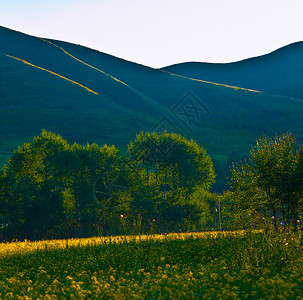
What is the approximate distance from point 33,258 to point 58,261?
1.64 meters

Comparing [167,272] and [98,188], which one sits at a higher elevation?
[167,272]

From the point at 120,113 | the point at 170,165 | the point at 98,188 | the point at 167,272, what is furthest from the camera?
the point at 120,113

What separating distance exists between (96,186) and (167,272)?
142 feet

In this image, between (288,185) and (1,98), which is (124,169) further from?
(1,98)

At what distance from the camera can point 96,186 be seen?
5394 centimetres

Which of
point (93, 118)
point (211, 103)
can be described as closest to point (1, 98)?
point (93, 118)

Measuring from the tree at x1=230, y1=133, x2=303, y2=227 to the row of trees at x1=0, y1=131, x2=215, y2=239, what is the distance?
22.0m

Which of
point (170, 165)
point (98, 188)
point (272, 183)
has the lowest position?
point (98, 188)

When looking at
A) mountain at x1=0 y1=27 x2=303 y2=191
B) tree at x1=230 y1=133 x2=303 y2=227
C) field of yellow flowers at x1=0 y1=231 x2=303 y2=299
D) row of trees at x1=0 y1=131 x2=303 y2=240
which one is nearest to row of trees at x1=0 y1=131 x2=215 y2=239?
row of trees at x1=0 y1=131 x2=303 y2=240

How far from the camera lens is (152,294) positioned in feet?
28.5

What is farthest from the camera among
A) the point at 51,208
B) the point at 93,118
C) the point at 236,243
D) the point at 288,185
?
the point at 93,118

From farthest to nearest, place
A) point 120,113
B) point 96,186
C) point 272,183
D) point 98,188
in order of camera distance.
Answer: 1. point 120,113
2. point 98,188
3. point 96,186
4. point 272,183

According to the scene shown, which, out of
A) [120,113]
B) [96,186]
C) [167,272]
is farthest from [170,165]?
[120,113]

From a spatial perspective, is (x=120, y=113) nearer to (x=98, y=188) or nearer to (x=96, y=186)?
(x=98, y=188)
